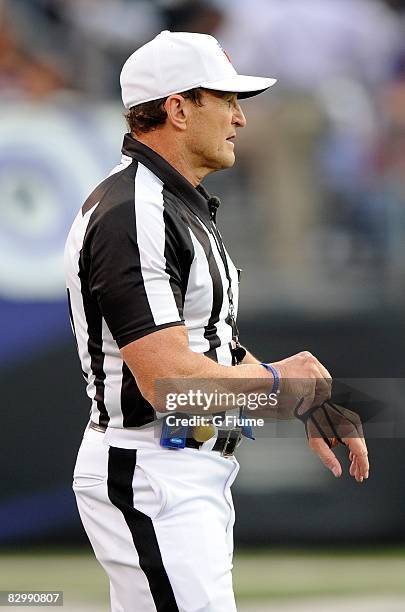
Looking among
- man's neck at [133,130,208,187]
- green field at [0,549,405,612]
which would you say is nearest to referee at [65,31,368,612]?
man's neck at [133,130,208,187]

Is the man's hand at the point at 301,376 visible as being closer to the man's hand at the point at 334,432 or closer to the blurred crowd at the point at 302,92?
the man's hand at the point at 334,432

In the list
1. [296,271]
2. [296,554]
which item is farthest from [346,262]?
[296,554]

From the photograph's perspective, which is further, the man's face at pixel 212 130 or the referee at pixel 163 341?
the man's face at pixel 212 130

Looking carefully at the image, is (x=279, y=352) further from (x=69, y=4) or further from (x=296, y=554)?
(x=69, y=4)

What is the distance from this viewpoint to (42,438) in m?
5.39

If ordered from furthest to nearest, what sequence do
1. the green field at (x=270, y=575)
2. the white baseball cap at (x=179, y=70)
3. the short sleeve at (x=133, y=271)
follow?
1. the green field at (x=270, y=575)
2. the white baseball cap at (x=179, y=70)
3. the short sleeve at (x=133, y=271)

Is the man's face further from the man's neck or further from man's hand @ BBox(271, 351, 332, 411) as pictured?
man's hand @ BBox(271, 351, 332, 411)

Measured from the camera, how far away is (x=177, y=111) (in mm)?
2881

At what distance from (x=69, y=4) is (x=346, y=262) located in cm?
163

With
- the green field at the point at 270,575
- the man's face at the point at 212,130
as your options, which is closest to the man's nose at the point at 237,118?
the man's face at the point at 212,130

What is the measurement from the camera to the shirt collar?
113 inches

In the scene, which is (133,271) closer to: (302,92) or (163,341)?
(163,341)

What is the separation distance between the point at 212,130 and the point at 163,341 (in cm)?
59

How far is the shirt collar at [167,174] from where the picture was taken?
9.39ft
